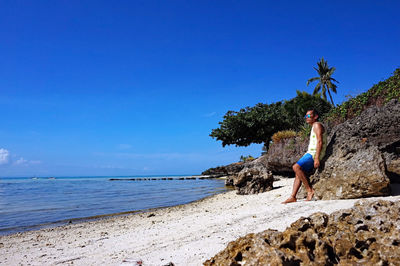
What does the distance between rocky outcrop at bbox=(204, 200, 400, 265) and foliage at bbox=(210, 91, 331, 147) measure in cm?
2711

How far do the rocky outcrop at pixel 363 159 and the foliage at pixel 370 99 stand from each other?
1.96 m

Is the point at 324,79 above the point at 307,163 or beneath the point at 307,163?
above

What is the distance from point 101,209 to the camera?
11.6m

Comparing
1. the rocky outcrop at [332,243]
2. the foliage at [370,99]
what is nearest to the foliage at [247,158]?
the foliage at [370,99]

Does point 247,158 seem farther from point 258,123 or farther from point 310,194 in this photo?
point 310,194

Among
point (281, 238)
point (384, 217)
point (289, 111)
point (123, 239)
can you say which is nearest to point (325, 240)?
point (281, 238)

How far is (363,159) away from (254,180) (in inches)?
242

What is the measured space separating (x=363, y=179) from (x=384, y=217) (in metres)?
3.49

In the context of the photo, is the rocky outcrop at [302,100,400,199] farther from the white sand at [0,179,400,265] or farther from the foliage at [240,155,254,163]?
the foliage at [240,155,254,163]

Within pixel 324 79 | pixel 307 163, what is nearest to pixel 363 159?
pixel 307 163

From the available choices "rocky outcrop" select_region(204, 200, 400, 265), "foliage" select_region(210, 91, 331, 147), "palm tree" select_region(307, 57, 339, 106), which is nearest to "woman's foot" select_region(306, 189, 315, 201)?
"rocky outcrop" select_region(204, 200, 400, 265)

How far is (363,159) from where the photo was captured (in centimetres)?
603

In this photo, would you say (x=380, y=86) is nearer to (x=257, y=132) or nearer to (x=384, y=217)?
(x=384, y=217)

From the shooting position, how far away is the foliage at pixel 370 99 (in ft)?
32.2
